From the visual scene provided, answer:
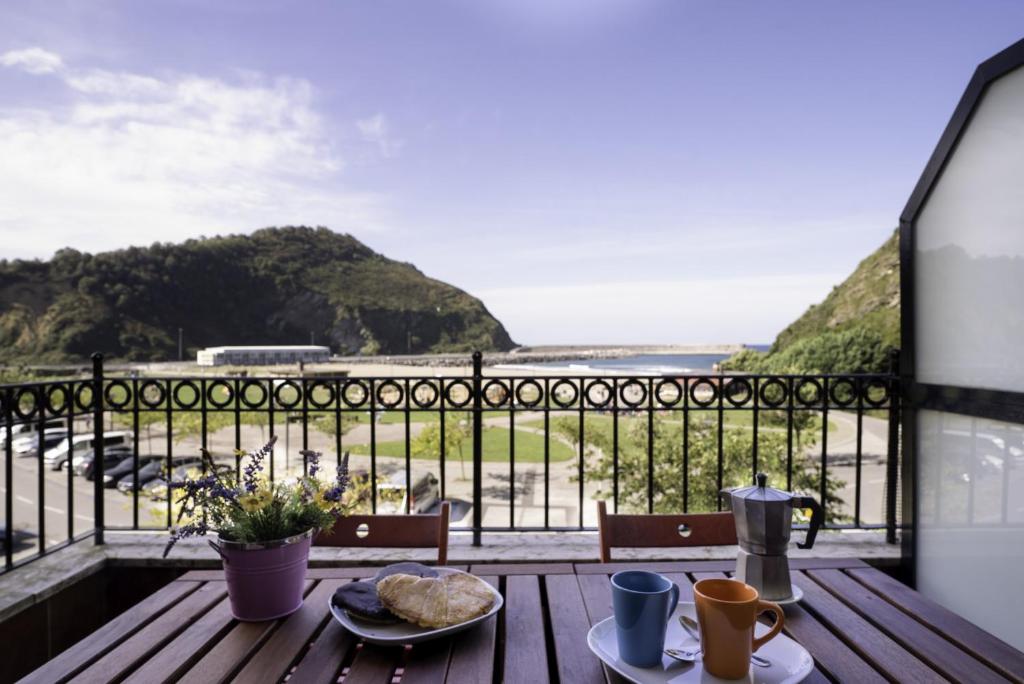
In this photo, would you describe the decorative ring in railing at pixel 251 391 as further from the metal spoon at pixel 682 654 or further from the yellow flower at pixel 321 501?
the metal spoon at pixel 682 654

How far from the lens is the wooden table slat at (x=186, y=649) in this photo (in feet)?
3.08

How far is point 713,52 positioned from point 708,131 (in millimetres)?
15087

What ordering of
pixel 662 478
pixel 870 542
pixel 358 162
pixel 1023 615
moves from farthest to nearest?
pixel 358 162 < pixel 662 478 < pixel 870 542 < pixel 1023 615

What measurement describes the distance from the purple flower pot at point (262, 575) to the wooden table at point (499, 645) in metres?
0.03

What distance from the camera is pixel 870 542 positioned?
2.91 metres

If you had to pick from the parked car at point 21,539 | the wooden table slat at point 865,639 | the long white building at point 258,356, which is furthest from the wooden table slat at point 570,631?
the long white building at point 258,356

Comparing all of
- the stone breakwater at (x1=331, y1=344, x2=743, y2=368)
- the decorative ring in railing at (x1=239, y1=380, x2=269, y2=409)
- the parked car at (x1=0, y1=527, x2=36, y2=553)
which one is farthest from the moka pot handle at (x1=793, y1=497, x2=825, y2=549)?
the stone breakwater at (x1=331, y1=344, x2=743, y2=368)

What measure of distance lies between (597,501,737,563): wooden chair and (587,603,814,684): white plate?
26.5 inches

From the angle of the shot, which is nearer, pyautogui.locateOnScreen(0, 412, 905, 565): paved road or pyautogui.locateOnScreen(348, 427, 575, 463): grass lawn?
pyautogui.locateOnScreen(0, 412, 905, 565): paved road

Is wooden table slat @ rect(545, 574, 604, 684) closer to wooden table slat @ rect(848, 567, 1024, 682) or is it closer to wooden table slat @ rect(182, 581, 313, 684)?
wooden table slat @ rect(182, 581, 313, 684)

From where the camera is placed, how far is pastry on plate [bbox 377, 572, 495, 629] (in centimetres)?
104

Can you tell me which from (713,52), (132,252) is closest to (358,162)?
(132,252)

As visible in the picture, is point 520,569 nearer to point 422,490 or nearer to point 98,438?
point 98,438

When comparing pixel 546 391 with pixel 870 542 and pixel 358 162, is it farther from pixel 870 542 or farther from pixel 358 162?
pixel 358 162
